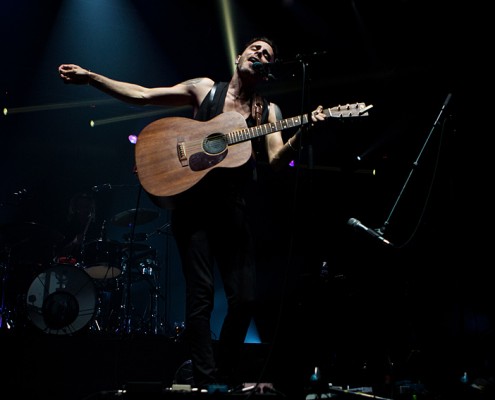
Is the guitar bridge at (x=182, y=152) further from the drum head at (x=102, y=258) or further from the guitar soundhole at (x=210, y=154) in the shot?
the drum head at (x=102, y=258)

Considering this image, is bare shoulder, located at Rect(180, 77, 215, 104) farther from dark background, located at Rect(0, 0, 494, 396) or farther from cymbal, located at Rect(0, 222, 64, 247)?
cymbal, located at Rect(0, 222, 64, 247)

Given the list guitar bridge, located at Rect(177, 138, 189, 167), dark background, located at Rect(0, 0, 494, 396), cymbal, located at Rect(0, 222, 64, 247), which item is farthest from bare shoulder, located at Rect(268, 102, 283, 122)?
cymbal, located at Rect(0, 222, 64, 247)

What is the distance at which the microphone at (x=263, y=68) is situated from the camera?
3.53m

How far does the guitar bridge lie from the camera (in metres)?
3.51

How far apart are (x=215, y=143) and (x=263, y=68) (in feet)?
1.96

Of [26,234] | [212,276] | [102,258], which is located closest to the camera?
[212,276]

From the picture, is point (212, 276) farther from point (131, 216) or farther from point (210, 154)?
point (131, 216)

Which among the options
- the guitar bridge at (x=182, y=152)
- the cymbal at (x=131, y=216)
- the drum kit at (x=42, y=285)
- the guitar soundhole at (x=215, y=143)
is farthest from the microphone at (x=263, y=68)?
the cymbal at (x=131, y=216)

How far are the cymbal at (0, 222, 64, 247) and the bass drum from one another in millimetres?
524

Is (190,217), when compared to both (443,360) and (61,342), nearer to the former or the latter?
(61,342)

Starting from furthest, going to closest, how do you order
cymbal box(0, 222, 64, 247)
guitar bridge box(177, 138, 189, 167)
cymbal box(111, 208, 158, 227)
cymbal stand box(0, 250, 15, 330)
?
cymbal box(111, 208, 158, 227), cymbal box(0, 222, 64, 247), cymbal stand box(0, 250, 15, 330), guitar bridge box(177, 138, 189, 167)

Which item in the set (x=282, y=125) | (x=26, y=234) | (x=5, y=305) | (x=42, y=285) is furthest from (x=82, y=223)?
(x=282, y=125)

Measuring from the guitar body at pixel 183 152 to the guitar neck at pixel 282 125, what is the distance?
40 millimetres

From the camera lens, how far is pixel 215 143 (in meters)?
3.55
